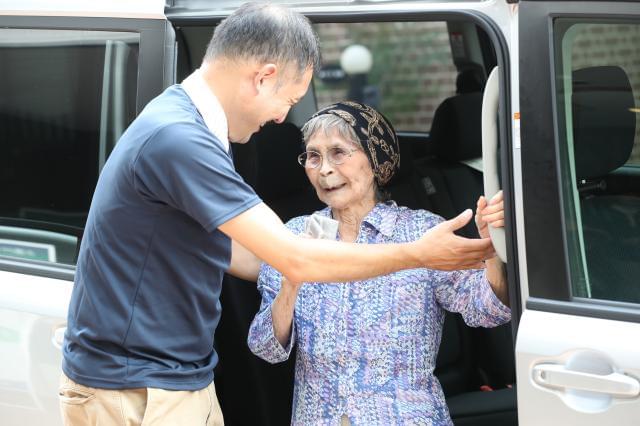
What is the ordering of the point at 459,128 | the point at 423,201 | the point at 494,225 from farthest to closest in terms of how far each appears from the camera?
the point at 459,128, the point at 423,201, the point at 494,225

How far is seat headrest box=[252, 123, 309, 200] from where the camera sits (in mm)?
3400

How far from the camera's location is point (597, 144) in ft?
7.33

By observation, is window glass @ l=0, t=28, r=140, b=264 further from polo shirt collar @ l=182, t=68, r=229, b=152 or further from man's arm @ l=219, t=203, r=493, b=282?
man's arm @ l=219, t=203, r=493, b=282

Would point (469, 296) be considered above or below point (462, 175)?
below

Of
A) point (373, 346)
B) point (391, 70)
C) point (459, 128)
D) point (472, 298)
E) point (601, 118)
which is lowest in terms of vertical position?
point (373, 346)

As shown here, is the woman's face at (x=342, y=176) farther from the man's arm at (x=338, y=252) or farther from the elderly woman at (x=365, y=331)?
the man's arm at (x=338, y=252)

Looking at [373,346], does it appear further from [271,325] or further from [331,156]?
[331,156]

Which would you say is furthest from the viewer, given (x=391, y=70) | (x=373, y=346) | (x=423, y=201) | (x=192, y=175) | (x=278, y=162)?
(x=391, y=70)

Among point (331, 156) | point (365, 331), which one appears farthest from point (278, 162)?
point (365, 331)

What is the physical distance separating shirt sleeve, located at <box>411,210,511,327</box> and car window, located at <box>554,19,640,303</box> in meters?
0.37

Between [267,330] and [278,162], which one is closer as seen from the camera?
[267,330]

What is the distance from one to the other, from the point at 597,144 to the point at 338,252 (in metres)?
0.61

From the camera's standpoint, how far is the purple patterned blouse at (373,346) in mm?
2725

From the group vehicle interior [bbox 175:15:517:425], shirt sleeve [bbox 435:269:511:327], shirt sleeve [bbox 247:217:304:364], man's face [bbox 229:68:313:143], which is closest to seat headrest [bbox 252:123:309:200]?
vehicle interior [bbox 175:15:517:425]
